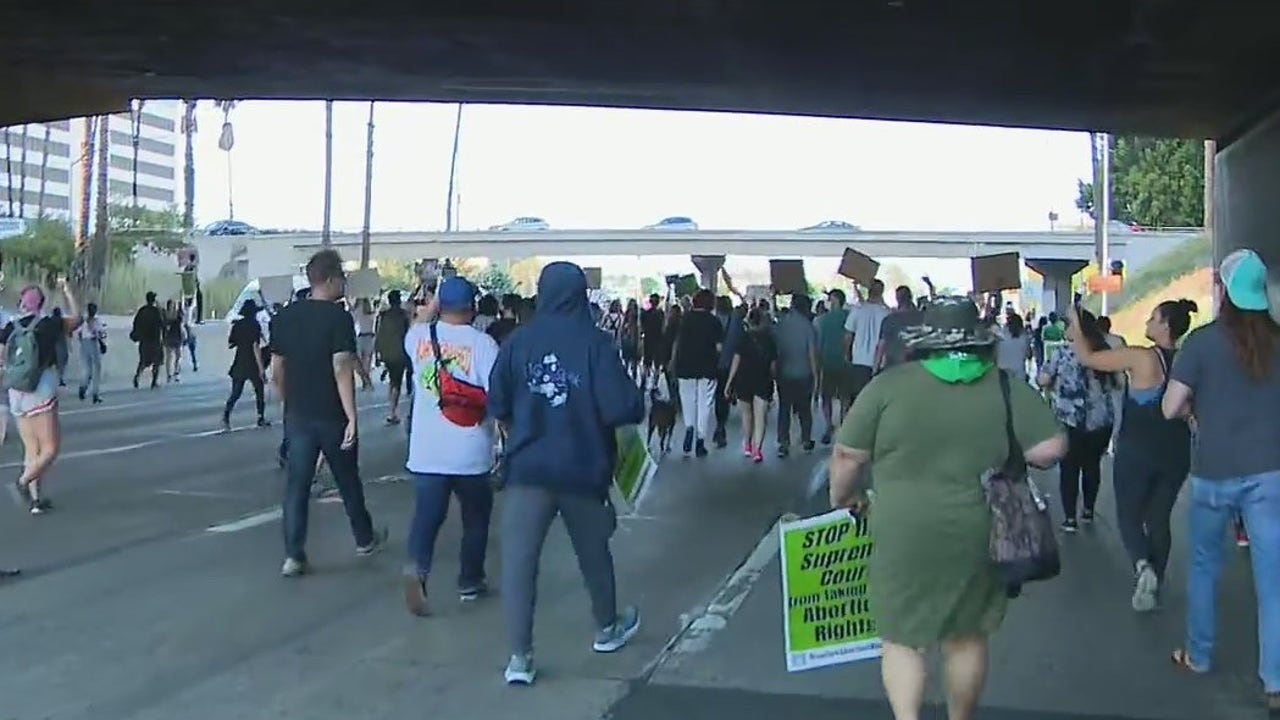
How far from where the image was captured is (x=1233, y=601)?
29.3ft

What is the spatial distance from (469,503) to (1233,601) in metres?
4.43

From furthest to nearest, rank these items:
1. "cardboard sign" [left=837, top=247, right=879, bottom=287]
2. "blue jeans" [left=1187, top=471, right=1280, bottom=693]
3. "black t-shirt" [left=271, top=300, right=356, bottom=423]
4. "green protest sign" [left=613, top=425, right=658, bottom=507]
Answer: "cardboard sign" [left=837, top=247, right=879, bottom=287] → "black t-shirt" [left=271, top=300, right=356, bottom=423] → "green protest sign" [left=613, top=425, right=658, bottom=507] → "blue jeans" [left=1187, top=471, right=1280, bottom=693]

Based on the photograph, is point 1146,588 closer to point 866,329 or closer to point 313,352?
point 313,352

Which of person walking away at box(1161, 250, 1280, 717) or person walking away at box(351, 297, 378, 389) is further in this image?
person walking away at box(351, 297, 378, 389)

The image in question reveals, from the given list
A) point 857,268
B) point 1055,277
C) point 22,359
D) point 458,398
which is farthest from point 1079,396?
point 1055,277

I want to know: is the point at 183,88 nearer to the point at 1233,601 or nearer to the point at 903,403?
the point at 1233,601

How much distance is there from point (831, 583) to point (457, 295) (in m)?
3.32

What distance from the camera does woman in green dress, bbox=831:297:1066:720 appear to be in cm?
Answer: 477

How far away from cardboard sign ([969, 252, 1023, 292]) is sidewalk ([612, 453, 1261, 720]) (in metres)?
10.2

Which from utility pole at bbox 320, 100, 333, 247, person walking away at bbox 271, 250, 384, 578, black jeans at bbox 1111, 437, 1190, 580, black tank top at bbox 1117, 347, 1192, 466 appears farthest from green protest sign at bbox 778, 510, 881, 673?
utility pole at bbox 320, 100, 333, 247

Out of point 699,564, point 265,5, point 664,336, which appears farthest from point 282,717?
point 664,336

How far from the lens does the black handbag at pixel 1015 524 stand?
4738mm

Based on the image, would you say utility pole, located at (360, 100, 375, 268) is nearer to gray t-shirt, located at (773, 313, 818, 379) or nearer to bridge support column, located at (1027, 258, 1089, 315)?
bridge support column, located at (1027, 258, 1089, 315)

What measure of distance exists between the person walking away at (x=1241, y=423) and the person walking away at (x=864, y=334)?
9.77 metres
